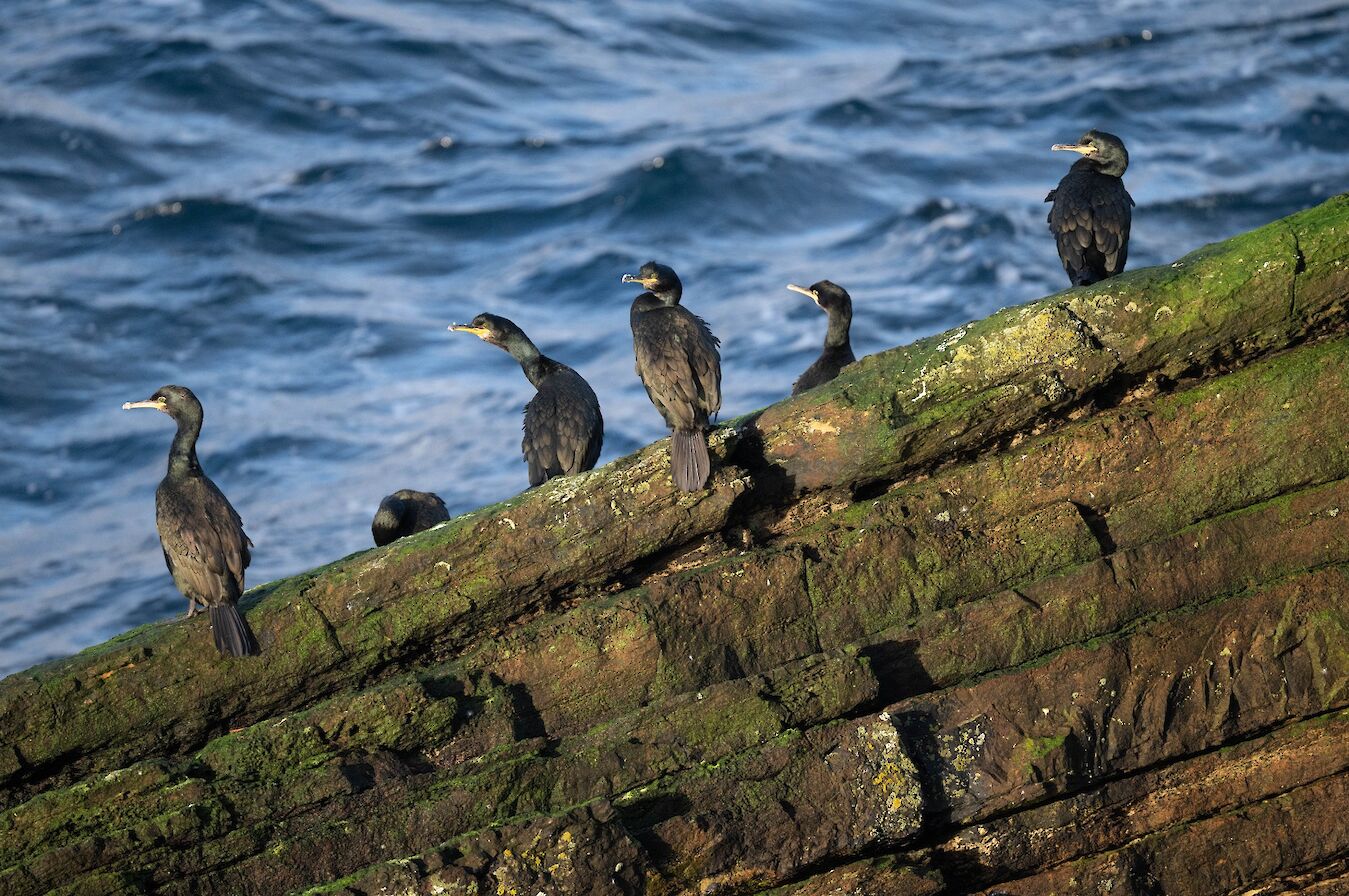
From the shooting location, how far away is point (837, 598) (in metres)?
8.16

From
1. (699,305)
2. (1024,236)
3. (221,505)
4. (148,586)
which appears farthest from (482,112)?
(221,505)

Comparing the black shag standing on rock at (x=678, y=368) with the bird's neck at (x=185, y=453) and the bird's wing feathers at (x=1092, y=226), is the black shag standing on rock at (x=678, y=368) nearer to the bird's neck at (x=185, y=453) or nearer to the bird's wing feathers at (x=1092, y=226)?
the bird's wing feathers at (x=1092, y=226)

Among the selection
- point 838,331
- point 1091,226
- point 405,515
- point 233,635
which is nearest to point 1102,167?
point 1091,226

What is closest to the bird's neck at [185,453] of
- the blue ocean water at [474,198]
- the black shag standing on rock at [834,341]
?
the black shag standing on rock at [834,341]

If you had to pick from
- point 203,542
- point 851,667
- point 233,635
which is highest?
point 203,542

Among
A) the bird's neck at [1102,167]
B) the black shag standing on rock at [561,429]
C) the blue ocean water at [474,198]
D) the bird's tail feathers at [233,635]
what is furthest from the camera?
the blue ocean water at [474,198]

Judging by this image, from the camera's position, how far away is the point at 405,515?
1130 cm

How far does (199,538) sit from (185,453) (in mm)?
914

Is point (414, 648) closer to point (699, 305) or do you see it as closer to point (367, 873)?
point (367, 873)

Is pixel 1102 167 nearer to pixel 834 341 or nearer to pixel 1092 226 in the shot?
pixel 1092 226

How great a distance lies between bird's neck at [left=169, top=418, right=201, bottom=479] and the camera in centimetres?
941

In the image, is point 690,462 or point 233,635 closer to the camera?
point 233,635

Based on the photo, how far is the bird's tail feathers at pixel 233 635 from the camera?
794 centimetres

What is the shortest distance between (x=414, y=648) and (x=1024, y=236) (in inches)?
930
